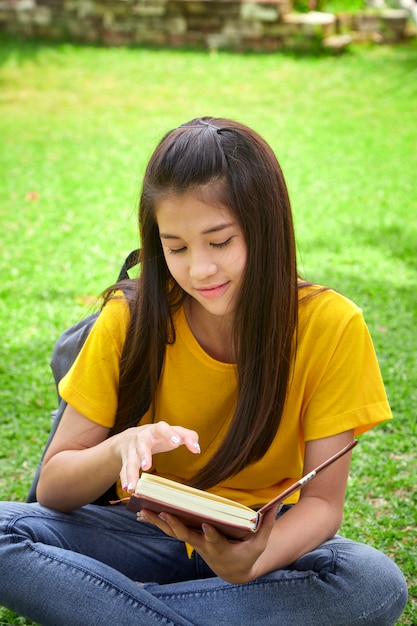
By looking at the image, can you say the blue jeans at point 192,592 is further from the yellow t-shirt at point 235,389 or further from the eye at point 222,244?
the eye at point 222,244

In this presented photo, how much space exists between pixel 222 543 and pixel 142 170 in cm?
166

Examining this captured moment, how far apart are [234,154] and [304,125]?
6440mm

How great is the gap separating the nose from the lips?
0.04 meters

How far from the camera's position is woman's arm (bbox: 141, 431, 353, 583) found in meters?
1.82

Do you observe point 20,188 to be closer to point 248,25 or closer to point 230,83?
point 230,83

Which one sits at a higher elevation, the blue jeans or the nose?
the nose

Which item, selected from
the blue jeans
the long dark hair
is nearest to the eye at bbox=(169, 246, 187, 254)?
the long dark hair

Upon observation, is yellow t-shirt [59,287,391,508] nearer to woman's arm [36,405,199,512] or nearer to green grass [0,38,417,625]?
woman's arm [36,405,199,512]

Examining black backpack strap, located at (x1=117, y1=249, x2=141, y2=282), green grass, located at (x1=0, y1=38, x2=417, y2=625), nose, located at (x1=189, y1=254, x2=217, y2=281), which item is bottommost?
green grass, located at (x1=0, y1=38, x2=417, y2=625)

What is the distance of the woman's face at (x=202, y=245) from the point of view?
6.53 feet

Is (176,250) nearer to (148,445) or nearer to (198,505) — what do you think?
(148,445)

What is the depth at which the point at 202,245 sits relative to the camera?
6.56 ft

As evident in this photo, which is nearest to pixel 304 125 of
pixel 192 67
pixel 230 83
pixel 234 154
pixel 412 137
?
pixel 412 137

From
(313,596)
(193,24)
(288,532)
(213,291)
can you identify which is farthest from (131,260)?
(193,24)
